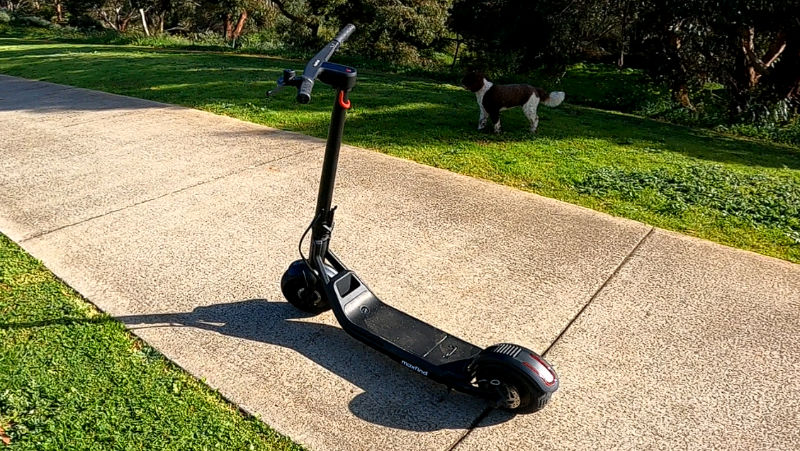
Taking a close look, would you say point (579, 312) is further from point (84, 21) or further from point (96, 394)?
point (84, 21)

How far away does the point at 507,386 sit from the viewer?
2557 mm

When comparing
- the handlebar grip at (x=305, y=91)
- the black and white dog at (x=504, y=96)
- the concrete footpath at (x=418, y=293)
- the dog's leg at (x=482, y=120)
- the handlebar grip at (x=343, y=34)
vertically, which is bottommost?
the concrete footpath at (x=418, y=293)

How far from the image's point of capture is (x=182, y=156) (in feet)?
19.5

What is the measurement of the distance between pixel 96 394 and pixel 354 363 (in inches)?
43.0

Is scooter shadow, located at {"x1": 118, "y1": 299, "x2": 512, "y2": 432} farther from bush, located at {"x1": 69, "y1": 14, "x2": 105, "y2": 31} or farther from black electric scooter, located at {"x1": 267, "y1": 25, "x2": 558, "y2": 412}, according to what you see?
bush, located at {"x1": 69, "y1": 14, "x2": 105, "y2": 31}

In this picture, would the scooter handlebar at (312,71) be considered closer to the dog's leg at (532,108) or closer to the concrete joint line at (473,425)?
the concrete joint line at (473,425)

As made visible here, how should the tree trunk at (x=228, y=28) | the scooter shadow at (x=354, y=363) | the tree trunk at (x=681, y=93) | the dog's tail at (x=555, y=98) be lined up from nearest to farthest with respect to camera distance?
1. the scooter shadow at (x=354, y=363)
2. the dog's tail at (x=555, y=98)
3. the tree trunk at (x=681, y=93)
4. the tree trunk at (x=228, y=28)

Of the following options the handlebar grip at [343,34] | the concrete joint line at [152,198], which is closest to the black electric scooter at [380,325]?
the handlebar grip at [343,34]

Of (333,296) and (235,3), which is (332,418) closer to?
(333,296)

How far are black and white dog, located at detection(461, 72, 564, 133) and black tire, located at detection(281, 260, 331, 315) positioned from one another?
148 inches

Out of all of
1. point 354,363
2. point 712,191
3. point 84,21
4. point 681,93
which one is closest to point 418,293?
point 354,363

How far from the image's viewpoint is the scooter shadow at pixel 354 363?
8.62ft

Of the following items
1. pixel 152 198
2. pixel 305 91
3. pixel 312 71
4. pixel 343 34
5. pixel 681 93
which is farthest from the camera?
pixel 681 93

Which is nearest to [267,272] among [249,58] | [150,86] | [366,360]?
[366,360]
